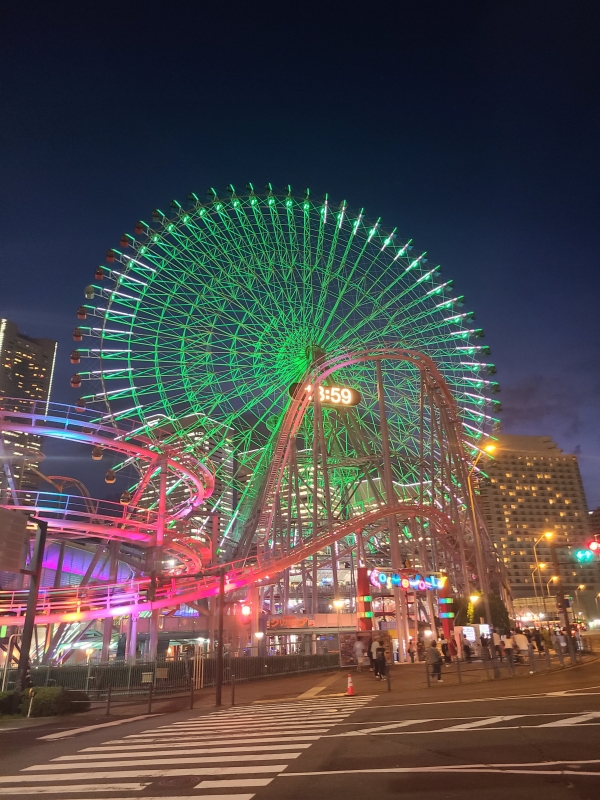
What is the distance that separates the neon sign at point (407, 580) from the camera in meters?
32.5

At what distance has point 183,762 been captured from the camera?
28.6ft

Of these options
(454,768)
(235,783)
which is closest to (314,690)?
(454,768)

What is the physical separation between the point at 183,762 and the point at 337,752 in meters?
2.29

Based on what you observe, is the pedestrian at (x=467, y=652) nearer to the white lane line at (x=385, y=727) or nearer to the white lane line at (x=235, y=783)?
the white lane line at (x=385, y=727)

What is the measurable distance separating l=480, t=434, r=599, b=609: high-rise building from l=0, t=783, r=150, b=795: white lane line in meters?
141

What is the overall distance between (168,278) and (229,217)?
18.2 ft

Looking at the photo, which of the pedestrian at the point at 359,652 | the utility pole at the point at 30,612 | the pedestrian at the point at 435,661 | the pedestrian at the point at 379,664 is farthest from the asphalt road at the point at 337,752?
the pedestrian at the point at 359,652

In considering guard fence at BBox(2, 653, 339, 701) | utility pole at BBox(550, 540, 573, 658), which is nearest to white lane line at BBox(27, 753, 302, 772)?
guard fence at BBox(2, 653, 339, 701)

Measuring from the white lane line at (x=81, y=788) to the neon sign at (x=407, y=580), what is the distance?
26.4 m

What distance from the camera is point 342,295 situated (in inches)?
1585

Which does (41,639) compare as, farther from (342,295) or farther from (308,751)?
(308,751)

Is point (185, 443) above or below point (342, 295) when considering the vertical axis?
below

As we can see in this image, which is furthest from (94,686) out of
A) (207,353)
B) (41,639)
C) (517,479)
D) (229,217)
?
(517,479)

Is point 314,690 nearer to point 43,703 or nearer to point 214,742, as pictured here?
point 43,703
